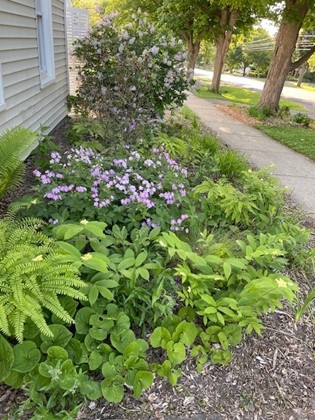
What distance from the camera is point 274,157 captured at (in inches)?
239

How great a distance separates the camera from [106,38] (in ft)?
16.7

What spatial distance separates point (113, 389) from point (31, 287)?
57 centimetres

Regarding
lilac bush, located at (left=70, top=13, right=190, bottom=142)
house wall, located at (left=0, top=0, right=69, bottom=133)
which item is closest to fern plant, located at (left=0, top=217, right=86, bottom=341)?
house wall, located at (left=0, top=0, right=69, bottom=133)

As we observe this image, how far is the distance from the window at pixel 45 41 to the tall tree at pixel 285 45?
21.8 feet

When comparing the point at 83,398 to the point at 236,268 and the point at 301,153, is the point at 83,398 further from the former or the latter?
the point at 301,153

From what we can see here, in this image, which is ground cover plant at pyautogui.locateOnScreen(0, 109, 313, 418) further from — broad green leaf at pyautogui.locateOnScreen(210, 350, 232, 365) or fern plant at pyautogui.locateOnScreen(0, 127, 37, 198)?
fern plant at pyautogui.locateOnScreen(0, 127, 37, 198)

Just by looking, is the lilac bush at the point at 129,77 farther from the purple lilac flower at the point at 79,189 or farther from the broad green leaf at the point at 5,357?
the broad green leaf at the point at 5,357

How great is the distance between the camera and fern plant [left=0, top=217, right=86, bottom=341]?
1331 mm

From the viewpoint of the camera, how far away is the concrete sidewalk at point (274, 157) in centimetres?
445

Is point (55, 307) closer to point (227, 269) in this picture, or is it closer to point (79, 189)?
point (227, 269)

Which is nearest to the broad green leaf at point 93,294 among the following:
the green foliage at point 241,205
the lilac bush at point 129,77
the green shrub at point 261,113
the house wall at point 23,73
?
the green foliage at point 241,205

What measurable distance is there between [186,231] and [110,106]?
9.40 ft

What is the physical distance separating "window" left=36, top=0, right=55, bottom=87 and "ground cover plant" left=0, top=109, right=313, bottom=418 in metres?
3.72

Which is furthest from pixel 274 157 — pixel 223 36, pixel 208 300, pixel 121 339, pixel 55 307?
pixel 223 36
